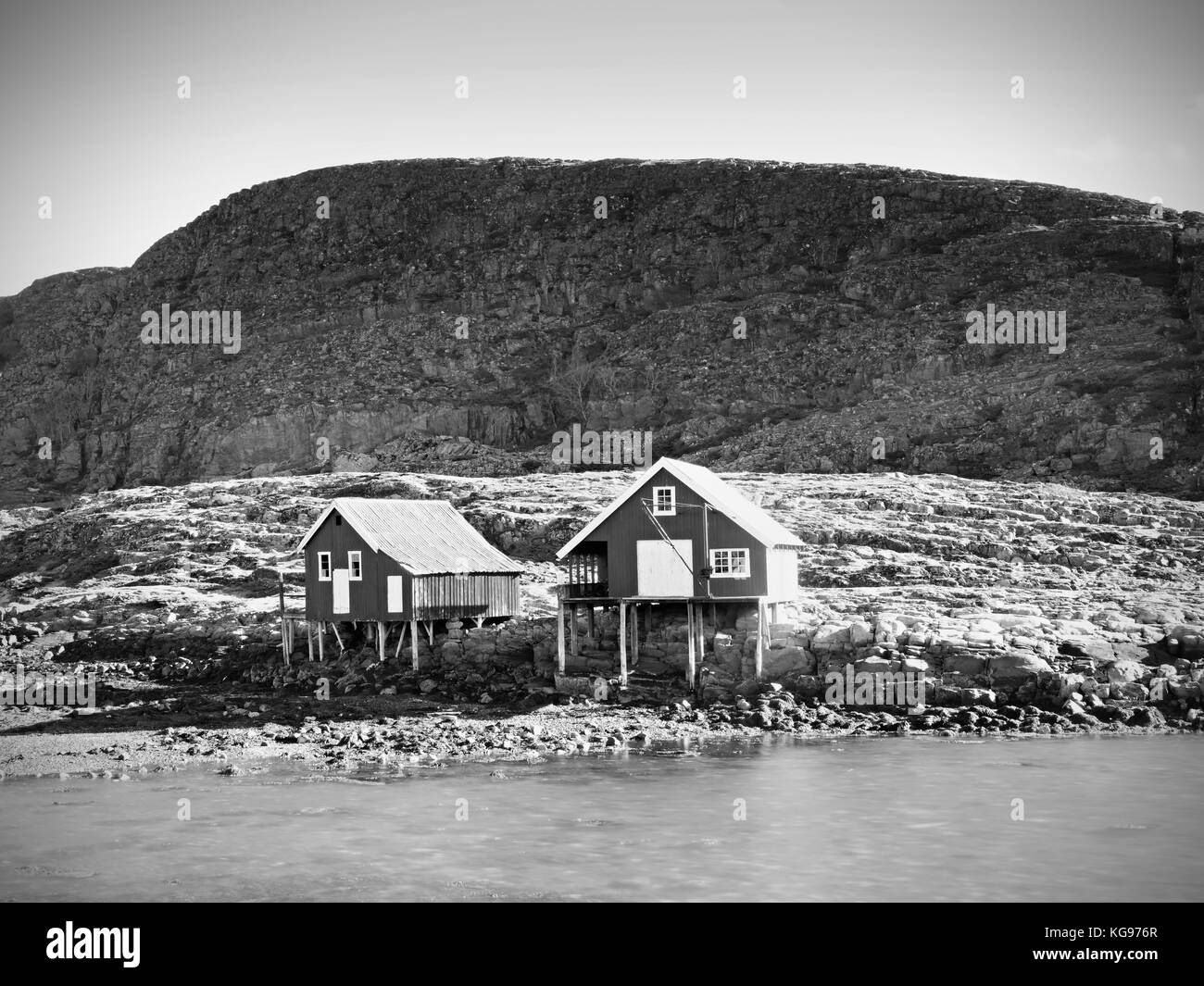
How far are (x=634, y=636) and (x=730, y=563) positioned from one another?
4.72 m

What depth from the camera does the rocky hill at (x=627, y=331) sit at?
114 meters

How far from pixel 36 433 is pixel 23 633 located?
366ft

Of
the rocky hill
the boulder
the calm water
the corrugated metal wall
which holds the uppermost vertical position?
the rocky hill

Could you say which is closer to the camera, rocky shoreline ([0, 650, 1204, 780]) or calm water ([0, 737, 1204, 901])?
calm water ([0, 737, 1204, 901])

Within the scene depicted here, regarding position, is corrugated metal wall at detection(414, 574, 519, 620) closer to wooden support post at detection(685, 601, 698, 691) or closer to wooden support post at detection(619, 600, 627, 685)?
wooden support post at detection(619, 600, 627, 685)

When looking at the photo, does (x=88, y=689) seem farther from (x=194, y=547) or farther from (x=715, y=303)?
(x=715, y=303)

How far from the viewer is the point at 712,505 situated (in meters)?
47.2

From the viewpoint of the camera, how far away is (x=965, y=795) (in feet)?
111

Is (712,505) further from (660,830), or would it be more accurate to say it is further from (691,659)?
(660,830)

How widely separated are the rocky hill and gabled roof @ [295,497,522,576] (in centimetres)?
5353

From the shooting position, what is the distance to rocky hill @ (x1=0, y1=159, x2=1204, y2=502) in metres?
114

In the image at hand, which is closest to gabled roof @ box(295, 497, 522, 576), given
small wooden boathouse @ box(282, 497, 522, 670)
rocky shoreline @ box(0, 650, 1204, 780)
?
small wooden boathouse @ box(282, 497, 522, 670)

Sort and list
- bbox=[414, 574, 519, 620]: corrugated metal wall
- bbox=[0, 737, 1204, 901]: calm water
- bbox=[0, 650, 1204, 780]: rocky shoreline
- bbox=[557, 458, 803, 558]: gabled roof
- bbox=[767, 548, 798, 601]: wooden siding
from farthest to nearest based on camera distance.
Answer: bbox=[414, 574, 519, 620]: corrugated metal wall, bbox=[767, 548, 798, 601]: wooden siding, bbox=[557, 458, 803, 558]: gabled roof, bbox=[0, 650, 1204, 780]: rocky shoreline, bbox=[0, 737, 1204, 901]: calm water
